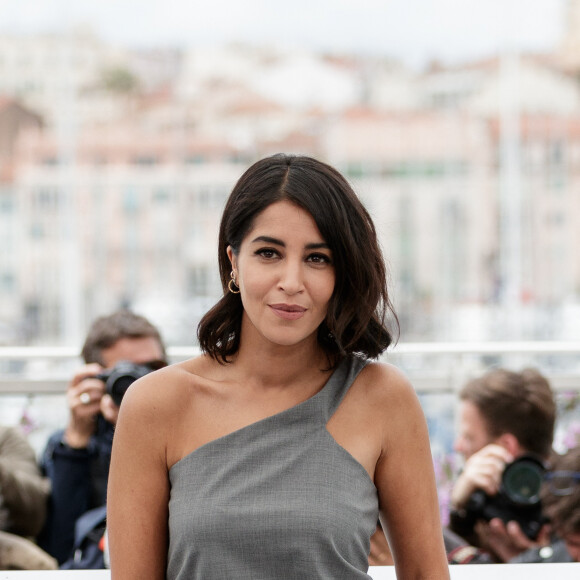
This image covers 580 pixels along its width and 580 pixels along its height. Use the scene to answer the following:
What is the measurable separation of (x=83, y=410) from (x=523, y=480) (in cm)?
84

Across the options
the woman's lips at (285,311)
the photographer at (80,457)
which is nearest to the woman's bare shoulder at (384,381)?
the woman's lips at (285,311)

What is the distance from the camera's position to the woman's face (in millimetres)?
1035

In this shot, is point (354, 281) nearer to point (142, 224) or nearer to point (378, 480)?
point (378, 480)

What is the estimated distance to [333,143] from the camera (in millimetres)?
22781

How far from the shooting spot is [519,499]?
5.74 ft

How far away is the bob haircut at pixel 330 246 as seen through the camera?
104 cm

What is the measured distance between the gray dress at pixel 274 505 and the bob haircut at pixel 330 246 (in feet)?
0.32

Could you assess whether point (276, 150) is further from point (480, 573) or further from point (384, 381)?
point (384, 381)

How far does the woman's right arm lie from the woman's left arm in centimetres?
24

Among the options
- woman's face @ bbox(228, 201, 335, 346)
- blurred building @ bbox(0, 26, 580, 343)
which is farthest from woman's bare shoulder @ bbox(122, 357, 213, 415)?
blurred building @ bbox(0, 26, 580, 343)

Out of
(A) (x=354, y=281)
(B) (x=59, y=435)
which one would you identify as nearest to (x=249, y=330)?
(A) (x=354, y=281)

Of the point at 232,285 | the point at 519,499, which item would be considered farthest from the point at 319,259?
the point at 519,499

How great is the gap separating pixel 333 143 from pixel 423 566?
2203 centimetres

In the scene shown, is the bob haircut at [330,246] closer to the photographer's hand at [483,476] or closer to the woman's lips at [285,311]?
the woman's lips at [285,311]
